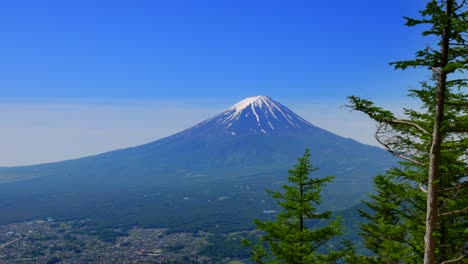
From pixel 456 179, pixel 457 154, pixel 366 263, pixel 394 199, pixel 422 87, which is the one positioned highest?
pixel 422 87

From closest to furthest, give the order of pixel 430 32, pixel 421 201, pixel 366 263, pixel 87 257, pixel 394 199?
pixel 430 32 < pixel 421 201 < pixel 366 263 < pixel 394 199 < pixel 87 257

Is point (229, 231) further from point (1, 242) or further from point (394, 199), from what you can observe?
point (394, 199)

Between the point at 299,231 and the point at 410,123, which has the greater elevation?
the point at 410,123

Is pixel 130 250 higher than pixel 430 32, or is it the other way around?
pixel 430 32

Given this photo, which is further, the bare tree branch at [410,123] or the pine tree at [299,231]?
the pine tree at [299,231]

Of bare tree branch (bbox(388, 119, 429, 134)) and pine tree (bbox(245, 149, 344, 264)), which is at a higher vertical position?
bare tree branch (bbox(388, 119, 429, 134))

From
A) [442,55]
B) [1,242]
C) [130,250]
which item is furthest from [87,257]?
[442,55]

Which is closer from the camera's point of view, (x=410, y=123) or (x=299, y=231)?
(x=410, y=123)

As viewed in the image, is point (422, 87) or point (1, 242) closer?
point (422, 87)

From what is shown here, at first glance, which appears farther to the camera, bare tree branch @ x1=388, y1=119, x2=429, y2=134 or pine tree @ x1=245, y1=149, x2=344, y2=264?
pine tree @ x1=245, y1=149, x2=344, y2=264

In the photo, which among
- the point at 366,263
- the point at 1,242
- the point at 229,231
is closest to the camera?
the point at 366,263

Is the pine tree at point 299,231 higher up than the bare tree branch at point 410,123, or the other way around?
the bare tree branch at point 410,123
